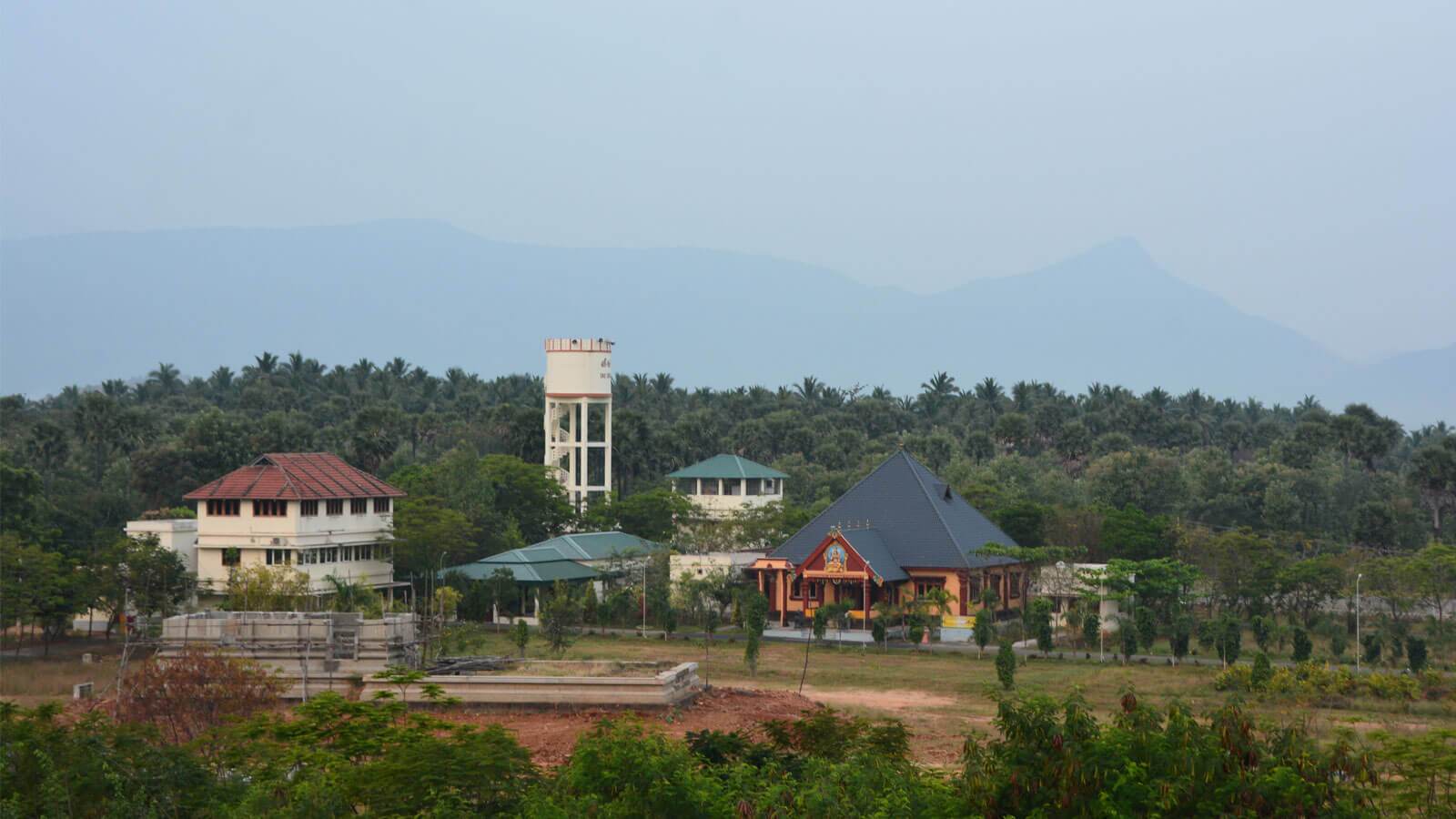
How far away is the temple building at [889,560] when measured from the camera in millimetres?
54125

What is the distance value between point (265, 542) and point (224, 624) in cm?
1634

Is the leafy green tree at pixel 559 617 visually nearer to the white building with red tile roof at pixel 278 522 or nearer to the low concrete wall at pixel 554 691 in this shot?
the white building with red tile roof at pixel 278 522

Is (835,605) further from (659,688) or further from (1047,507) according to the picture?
(659,688)

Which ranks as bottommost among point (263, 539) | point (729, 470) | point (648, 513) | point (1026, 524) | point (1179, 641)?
point (1179, 641)

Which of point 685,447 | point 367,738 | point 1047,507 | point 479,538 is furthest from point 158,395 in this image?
point 367,738

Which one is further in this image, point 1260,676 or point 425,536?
point 425,536

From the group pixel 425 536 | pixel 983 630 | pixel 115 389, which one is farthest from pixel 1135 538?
pixel 115 389

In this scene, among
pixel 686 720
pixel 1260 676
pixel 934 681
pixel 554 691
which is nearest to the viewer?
pixel 686 720

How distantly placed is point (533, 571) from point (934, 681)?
19258mm

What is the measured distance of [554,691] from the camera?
111 feet

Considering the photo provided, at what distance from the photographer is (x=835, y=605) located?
52844 millimetres

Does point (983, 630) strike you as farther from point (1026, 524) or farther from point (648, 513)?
point (648, 513)

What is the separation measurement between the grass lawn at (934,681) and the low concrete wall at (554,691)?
410 cm

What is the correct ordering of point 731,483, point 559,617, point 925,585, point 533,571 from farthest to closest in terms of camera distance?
point 731,483 < point 533,571 < point 925,585 < point 559,617
